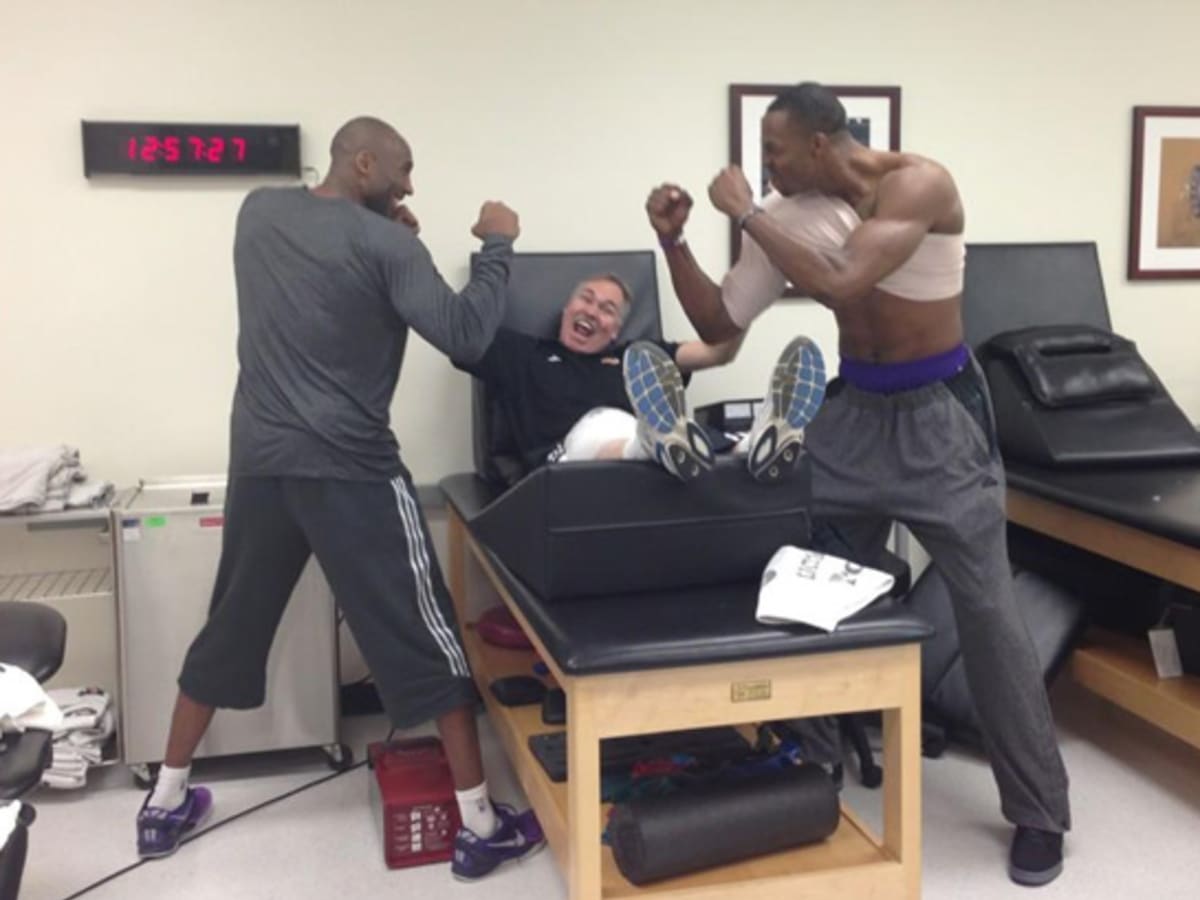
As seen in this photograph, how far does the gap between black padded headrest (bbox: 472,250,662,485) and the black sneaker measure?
4.77 ft

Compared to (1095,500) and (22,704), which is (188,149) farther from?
(1095,500)

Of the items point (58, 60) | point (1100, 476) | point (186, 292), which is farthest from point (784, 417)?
→ point (58, 60)

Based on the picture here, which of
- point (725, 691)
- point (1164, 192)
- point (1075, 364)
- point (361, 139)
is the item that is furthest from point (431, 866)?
point (1164, 192)

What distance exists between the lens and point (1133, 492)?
2.89m

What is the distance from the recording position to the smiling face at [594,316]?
122 inches

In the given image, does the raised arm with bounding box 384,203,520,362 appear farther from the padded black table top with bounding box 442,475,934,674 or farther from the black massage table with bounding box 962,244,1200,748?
the black massage table with bounding box 962,244,1200,748

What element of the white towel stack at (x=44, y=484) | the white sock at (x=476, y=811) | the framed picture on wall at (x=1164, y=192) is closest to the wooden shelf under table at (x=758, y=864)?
the white sock at (x=476, y=811)

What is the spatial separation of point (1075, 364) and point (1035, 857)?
4.80ft

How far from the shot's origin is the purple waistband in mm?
2455

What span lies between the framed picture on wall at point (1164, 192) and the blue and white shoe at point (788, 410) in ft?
7.08

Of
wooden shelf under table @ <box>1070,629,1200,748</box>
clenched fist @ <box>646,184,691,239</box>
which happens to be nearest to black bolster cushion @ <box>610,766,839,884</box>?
wooden shelf under table @ <box>1070,629,1200,748</box>

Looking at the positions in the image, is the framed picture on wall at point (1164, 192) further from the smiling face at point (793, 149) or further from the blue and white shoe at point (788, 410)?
the blue and white shoe at point (788, 410)

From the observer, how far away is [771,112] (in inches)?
95.0

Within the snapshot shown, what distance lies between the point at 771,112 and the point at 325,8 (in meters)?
1.42
